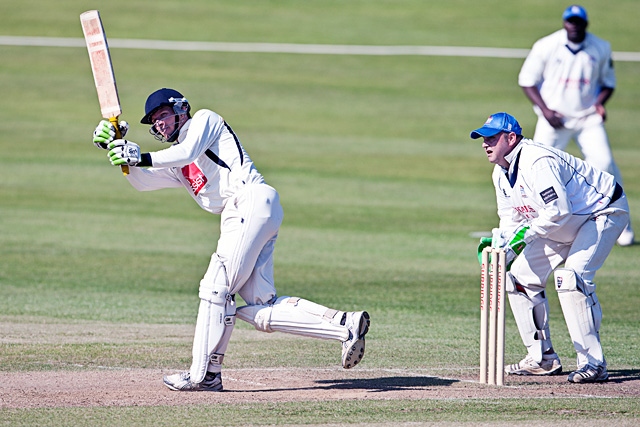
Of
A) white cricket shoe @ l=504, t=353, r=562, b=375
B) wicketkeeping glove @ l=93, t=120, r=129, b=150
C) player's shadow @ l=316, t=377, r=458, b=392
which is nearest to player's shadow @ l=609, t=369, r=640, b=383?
white cricket shoe @ l=504, t=353, r=562, b=375

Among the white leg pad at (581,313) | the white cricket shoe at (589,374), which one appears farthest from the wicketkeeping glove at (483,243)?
the white cricket shoe at (589,374)

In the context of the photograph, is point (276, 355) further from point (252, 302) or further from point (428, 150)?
point (428, 150)

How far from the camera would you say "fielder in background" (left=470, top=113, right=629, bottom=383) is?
7203 mm

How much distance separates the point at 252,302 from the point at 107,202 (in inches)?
355

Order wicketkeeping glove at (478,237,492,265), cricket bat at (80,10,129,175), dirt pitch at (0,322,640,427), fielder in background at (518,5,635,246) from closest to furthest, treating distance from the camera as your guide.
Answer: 1. dirt pitch at (0,322,640,427)
2. wicketkeeping glove at (478,237,492,265)
3. cricket bat at (80,10,129,175)
4. fielder in background at (518,5,635,246)

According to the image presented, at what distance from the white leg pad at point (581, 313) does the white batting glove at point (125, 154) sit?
289cm

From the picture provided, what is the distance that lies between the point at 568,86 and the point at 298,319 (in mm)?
6995

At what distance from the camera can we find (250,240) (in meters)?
7.13

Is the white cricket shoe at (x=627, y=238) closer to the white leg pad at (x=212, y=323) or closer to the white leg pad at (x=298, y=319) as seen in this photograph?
the white leg pad at (x=298, y=319)

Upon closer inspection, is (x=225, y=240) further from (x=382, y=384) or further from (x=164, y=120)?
(x=382, y=384)

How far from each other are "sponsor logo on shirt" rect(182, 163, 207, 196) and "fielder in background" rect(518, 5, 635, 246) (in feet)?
21.0

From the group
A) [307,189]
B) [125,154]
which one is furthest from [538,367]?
[307,189]

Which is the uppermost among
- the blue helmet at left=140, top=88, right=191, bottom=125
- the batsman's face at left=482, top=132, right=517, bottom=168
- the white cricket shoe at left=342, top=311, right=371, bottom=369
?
the blue helmet at left=140, top=88, right=191, bottom=125

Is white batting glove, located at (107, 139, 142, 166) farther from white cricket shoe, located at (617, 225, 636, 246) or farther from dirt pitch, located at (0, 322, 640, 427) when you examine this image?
white cricket shoe, located at (617, 225, 636, 246)
